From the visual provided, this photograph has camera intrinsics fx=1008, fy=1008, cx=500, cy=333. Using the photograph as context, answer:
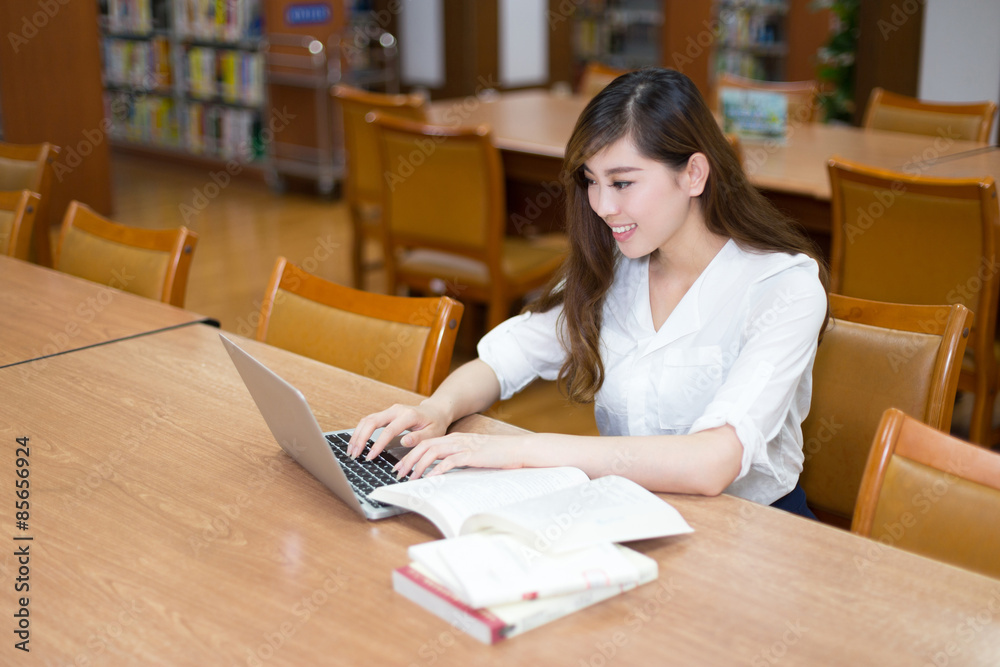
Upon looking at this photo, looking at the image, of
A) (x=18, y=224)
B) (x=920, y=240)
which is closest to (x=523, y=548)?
(x=920, y=240)

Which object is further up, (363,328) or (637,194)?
(637,194)

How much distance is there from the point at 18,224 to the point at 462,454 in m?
1.73

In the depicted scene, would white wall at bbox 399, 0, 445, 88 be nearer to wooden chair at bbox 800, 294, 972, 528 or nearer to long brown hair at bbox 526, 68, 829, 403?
long brown hair at bbox 526, 68, 829, 403

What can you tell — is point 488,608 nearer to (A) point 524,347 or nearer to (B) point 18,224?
(A) point 524,347

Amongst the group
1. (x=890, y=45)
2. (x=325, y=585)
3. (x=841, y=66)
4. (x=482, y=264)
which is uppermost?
(x=890, y=45)

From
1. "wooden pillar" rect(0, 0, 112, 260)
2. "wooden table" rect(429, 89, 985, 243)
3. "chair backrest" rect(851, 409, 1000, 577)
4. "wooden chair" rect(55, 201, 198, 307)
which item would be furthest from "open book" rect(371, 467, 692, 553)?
"wooden pillar" rect(0, 0, 112, 260)

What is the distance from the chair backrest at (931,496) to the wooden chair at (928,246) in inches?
52.2

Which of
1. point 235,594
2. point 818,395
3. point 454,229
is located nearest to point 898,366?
point 818,395

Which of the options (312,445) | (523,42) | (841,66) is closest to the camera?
(312,445)

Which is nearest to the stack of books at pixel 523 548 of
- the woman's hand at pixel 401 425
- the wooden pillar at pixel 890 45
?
the woman's hand at pixel 401 425

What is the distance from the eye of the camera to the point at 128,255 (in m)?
2.29

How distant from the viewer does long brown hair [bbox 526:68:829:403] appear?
4.74ft

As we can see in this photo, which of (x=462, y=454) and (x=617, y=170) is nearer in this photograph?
(x=462, y=454)

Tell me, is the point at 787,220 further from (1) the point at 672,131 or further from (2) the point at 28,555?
(2) the point at 28,555
